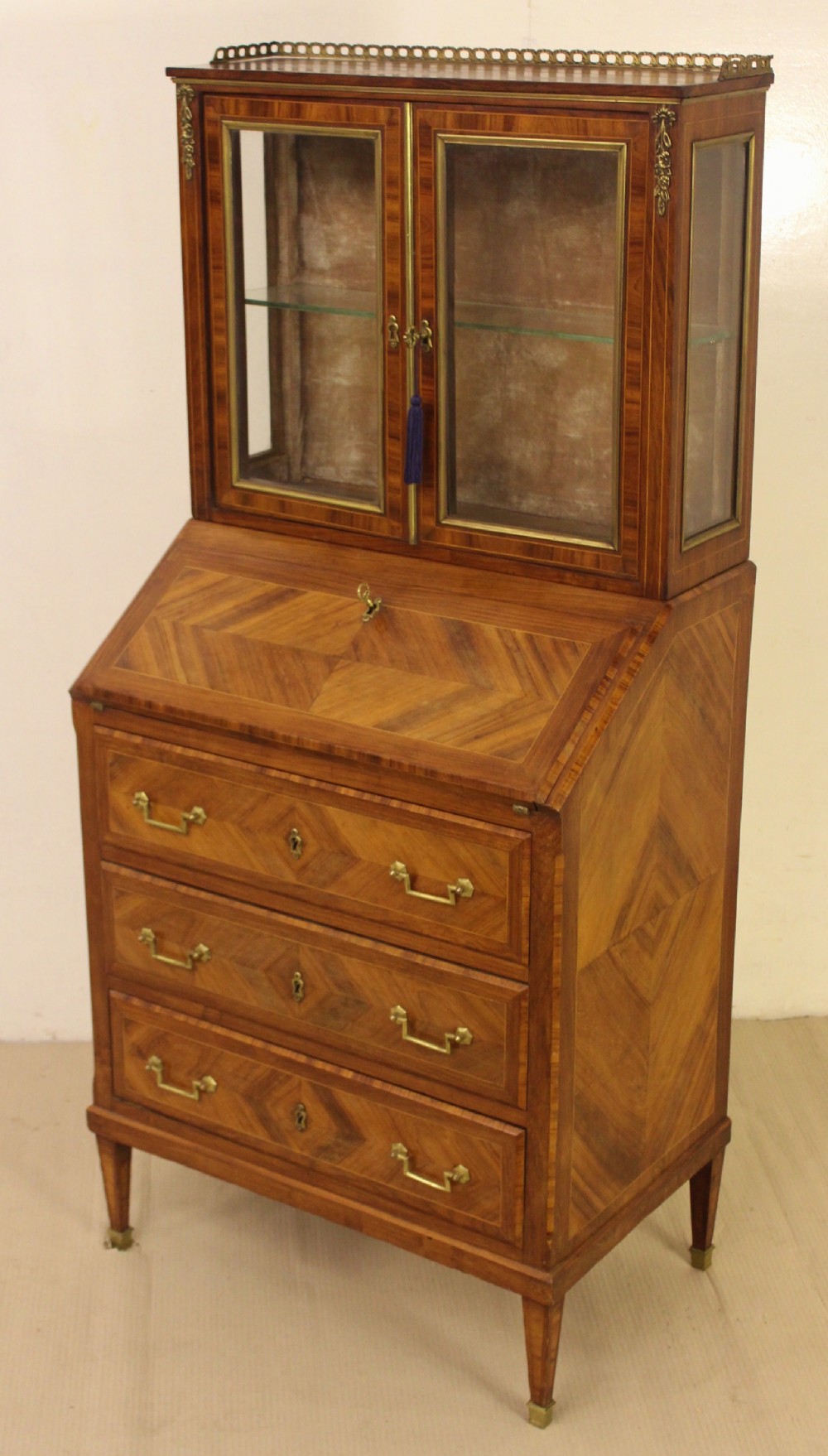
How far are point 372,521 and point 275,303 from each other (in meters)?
0.37

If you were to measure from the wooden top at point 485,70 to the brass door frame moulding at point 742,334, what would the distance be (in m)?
0.08

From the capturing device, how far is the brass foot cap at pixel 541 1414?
282 centimetres

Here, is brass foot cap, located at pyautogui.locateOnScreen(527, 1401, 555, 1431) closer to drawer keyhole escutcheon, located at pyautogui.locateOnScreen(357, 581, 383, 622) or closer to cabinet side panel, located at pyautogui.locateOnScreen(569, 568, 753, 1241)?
cabinet side panel, located at pyautogui.locateOnScreen(569, 568, 753, 1241)

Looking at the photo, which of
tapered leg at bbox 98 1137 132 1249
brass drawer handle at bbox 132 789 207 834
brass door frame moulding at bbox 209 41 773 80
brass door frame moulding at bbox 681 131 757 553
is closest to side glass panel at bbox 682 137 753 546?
brass door frame moulding at bbox 681 131 757 553

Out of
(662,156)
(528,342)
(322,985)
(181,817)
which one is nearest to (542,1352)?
(322,985)

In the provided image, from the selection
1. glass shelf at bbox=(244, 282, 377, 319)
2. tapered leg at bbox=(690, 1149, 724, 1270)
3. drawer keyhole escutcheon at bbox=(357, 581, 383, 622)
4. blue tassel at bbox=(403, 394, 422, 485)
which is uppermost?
glass shelf at bbox=(244, 282, 377, 319)

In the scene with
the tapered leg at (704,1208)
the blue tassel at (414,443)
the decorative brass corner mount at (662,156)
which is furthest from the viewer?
the tapered leg at (704,1208)

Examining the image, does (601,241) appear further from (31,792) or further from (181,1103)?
(31,792)

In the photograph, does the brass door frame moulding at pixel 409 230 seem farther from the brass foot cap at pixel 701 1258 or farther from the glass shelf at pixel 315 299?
the brass foot cap at pixel 701 1258

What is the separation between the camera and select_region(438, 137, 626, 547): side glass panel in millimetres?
2635

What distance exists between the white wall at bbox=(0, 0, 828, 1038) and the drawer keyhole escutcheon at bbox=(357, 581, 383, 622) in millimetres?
930

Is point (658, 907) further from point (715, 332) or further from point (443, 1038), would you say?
point (715, 332)

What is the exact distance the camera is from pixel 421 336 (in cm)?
270

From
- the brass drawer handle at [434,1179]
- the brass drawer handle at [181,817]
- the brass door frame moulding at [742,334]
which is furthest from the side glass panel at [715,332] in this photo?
the brass drawer handle at [434,1179]
